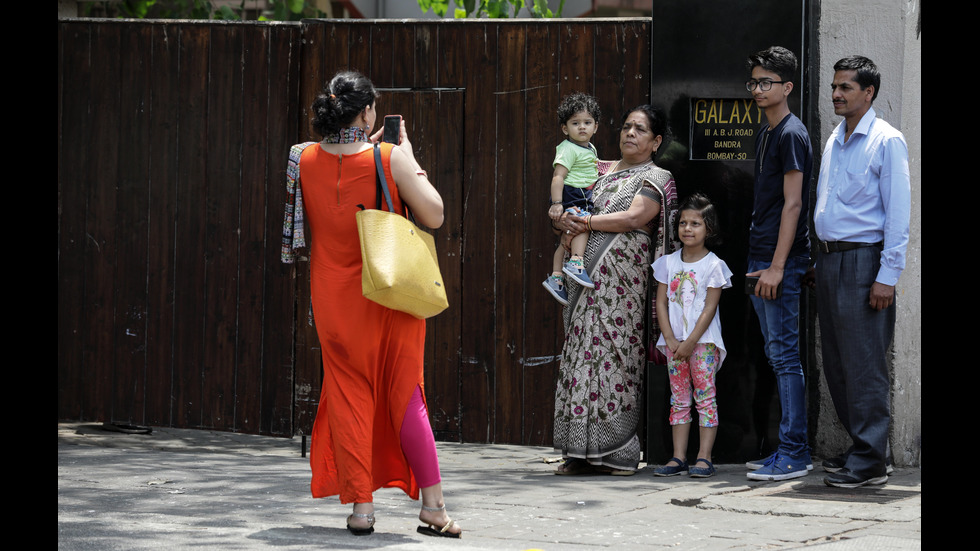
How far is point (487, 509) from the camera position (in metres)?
4.83

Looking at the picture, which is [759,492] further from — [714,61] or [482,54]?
[482,54]

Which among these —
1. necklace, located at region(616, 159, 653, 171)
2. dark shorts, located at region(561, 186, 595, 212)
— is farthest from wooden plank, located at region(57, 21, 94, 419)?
necklace, located at region(616, 159, 653, 171)

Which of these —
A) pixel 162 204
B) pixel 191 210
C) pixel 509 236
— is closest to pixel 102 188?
pixel 162 204

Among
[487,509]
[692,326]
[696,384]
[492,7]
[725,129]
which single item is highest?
[492,7]

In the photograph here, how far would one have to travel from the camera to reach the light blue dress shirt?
17.0 ft

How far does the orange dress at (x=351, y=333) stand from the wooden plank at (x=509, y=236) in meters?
2.20

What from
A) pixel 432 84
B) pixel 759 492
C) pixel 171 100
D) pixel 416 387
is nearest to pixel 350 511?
pixel 416 387

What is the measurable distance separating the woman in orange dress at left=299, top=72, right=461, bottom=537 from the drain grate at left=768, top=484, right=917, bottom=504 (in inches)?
72.6

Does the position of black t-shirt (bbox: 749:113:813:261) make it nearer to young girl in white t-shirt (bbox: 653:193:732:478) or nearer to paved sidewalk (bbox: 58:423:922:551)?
young girl in white t-shirt (bbox: 653:193:732:478)

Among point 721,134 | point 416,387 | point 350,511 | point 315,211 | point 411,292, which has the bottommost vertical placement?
point 350,511

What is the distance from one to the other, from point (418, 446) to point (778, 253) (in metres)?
2.28

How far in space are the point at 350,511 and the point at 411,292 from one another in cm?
120

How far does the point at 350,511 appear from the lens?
4773mm

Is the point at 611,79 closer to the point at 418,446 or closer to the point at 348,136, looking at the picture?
the point at 348,136
